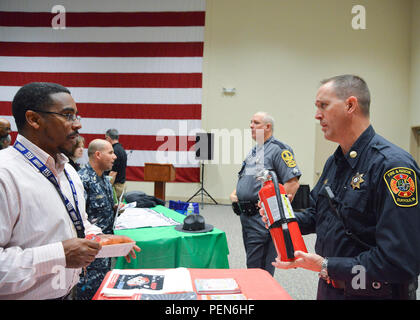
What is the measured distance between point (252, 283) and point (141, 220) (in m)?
1.50

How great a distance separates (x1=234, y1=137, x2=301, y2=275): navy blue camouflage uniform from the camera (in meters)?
2.27

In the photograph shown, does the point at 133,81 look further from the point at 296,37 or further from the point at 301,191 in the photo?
the point at 301,191

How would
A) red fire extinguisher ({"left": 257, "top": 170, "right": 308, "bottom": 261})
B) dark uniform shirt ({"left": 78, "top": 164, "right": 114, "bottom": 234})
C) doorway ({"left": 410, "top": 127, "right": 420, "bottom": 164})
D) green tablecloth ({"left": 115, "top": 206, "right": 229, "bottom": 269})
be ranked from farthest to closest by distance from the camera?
1. doorway ({"left": 410, "top": 127, "right": 420, "bottom": 164})
2. dark uniform shirt ({"left": 78, "top": 164, "right": 114, "bottom": 234})
3. green tablecloth ({"left": 115, "top": 206, "right": 229, "bottom": 269})
4. red fire extinguisher ({"left": 257, "top": 170, "right": 308, "bottom": 261})

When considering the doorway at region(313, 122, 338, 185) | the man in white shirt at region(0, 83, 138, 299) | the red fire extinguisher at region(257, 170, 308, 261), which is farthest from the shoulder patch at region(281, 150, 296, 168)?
the doorway at region(313, 122, 338, 185)

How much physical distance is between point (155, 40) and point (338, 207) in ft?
21.7

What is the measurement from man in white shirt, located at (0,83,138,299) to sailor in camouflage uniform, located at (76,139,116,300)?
3.21 ft

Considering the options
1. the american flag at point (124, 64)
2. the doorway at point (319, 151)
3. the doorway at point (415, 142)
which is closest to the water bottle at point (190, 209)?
the american flag at point (124, 64)

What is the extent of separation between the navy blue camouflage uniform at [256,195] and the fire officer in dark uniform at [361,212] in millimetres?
1037

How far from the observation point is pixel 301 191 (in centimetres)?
578

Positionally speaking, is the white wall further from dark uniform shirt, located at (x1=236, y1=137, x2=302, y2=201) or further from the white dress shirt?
the white dress shirt
